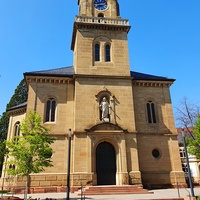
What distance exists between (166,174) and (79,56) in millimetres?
16817

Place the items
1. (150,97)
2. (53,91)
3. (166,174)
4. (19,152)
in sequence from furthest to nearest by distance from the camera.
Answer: (150,97)
(53,91)
(166,174)
(19,152)

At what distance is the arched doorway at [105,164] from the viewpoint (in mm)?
21516

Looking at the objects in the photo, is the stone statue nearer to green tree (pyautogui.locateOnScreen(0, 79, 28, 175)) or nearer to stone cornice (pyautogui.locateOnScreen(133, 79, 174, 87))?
stone cornice (pyautogui.locateOnScreen(133, 79, 174, 87))

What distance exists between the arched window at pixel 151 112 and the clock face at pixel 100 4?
15176 millimetres

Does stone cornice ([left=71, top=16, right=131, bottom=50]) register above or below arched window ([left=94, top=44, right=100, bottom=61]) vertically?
above

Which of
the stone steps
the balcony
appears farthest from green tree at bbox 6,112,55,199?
the balcony

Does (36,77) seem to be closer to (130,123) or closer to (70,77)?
(70,77)

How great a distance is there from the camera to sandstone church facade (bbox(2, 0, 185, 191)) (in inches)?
847

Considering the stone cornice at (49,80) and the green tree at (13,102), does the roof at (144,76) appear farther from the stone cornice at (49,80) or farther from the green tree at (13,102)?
the green tree at (13,102)

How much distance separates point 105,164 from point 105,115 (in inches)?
203

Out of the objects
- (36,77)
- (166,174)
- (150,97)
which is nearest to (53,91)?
(36,77)

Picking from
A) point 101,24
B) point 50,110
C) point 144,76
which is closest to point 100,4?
point 101,24

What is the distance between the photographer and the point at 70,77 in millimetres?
25000

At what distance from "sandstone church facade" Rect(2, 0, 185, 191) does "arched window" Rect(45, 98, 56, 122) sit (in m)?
0.08
